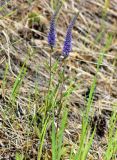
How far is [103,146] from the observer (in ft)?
7.09

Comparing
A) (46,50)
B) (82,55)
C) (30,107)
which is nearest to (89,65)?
(82,55)

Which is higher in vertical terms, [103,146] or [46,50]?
[46,50]

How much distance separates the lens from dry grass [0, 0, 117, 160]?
2035 mm

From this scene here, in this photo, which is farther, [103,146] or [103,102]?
[103,102]

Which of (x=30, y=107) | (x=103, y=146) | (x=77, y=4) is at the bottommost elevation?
(x=103, y=146)

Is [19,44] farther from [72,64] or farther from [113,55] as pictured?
[113,55]

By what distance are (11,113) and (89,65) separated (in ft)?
3.18

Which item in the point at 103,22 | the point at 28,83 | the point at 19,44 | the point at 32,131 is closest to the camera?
the point at 32,131

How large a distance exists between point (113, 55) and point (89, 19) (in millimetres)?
427

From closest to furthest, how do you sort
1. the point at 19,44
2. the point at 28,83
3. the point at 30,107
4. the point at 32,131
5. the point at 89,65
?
the point at 32,131 < the point at 30,107 < the point at 28,83 < the point at 19,44 < the point at 89,65

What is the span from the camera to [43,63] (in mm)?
2662

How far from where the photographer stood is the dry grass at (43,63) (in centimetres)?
204

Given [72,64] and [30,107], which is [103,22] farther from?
[30,107]

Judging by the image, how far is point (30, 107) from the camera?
2195mm
